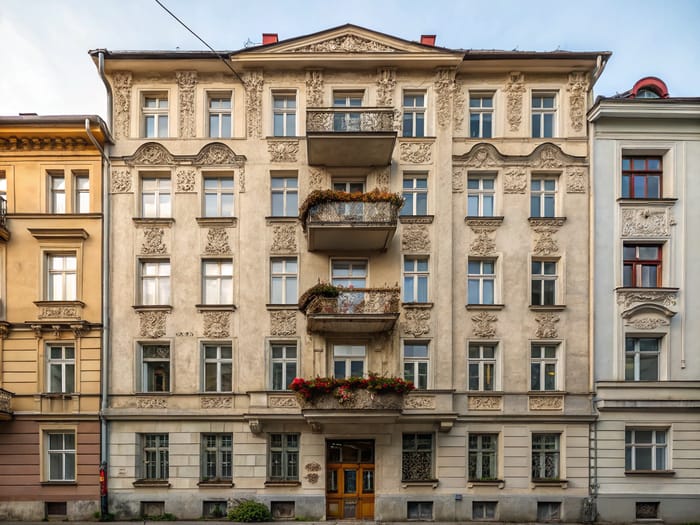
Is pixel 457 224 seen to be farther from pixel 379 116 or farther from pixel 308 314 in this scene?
pixel 308 314

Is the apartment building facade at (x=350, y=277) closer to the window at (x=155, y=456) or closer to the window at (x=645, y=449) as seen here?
the window at (x=155, y=456)

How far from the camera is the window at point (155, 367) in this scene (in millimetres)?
16250

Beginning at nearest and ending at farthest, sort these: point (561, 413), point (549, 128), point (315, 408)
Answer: point (315, 408) < point (561, 413) < point (549, 128)

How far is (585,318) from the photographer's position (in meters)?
16.2

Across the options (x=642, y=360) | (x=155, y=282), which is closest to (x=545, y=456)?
(x=642, y=360)

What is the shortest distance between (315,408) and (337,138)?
8331mm

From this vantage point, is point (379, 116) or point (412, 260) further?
point (412, 260)

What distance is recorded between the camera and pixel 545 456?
52.7ft

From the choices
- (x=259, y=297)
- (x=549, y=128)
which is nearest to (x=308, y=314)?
(x=259, y=297)

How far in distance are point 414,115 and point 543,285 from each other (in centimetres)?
721

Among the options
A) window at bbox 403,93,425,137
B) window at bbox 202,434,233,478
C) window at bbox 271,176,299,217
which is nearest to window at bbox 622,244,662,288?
window at bbox 403,93,425,137

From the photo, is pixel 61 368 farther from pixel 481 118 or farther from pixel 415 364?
pixel 481 118

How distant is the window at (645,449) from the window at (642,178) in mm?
7877

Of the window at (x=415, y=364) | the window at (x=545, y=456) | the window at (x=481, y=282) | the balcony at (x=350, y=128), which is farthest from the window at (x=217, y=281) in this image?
the window at (x=545, y=456)
